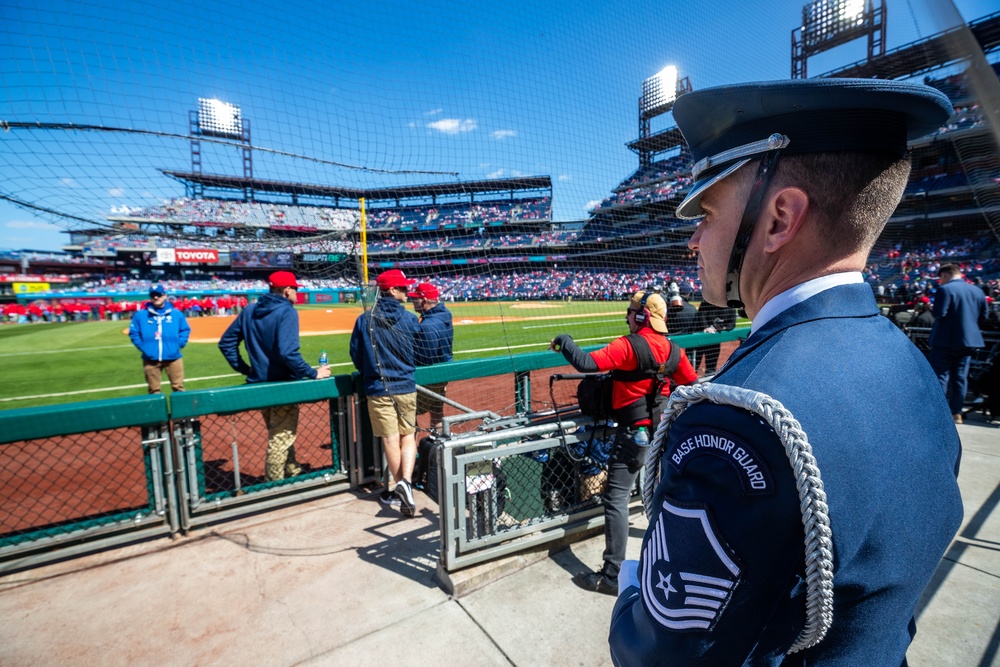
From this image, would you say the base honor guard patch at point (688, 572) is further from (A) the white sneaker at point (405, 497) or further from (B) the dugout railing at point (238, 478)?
(A) the white sneaker at point (405, 497)

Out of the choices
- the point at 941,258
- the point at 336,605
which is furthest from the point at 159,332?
the point at 941,258

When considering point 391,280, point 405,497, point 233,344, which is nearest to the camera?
point 405,497

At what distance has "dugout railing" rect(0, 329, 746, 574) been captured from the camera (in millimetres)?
3045

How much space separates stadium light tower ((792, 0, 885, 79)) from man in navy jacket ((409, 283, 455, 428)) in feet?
12.3

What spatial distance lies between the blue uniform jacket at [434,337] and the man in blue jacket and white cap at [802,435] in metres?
3.63

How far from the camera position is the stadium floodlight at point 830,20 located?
3639 millimetres

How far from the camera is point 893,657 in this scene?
783mm

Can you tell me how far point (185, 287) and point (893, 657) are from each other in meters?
54.0

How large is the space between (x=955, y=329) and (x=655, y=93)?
18.4 ft

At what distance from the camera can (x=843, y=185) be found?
2.50ft

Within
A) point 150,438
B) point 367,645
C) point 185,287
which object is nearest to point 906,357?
point 367,645

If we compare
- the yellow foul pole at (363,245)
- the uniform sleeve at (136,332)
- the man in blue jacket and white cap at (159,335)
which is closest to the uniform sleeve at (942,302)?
the yellow foul pole at (363,245)

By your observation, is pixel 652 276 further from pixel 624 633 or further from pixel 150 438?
pixel 624 633

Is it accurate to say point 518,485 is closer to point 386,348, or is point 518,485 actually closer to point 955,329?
point 386,348
